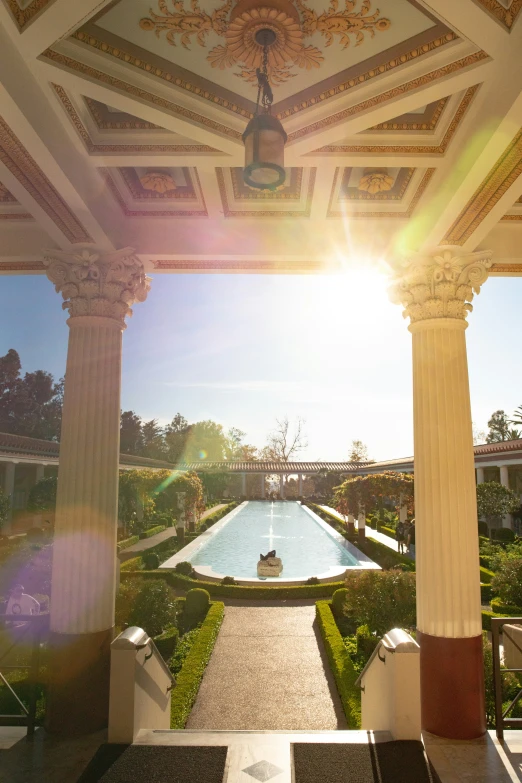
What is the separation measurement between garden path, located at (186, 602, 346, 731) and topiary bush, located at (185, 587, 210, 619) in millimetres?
531

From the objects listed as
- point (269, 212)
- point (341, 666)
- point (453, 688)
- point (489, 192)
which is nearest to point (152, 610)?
point (341, 666)

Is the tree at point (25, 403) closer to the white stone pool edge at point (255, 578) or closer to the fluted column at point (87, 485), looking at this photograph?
the white stone pool edge at point (255, 578)

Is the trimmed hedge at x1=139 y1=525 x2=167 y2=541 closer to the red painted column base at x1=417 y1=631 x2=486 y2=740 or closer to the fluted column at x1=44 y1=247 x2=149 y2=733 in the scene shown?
the fluted column at x1=44 y1=247 x2=149 y2=733

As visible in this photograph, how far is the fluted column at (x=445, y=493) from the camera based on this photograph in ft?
14.0

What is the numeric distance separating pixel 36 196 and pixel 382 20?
8.57 ft

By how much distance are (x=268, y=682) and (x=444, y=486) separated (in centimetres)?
407

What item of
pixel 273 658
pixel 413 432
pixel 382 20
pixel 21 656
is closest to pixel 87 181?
pixel 382 20

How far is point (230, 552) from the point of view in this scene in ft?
63.1

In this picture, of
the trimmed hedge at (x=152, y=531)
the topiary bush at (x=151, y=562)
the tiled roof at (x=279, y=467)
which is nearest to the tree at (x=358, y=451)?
the tiled roof at (x=279, y=467)

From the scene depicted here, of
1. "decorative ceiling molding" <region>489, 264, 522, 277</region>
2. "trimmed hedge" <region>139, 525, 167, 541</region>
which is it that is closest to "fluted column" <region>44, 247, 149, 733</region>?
"decorative ceiling molding" <region>489, 264, 522, 277</region>

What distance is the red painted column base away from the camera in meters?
4.18

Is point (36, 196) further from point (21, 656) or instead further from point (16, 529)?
point (16, 529)

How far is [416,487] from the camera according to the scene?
4.70m

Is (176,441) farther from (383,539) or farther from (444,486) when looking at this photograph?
(444,486)
